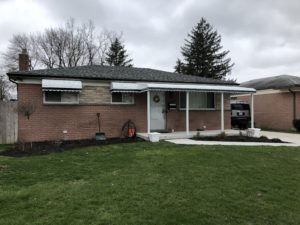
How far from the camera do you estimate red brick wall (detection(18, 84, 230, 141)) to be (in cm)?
1264

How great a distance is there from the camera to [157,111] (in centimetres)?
1505

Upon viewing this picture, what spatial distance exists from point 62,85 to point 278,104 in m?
15.9

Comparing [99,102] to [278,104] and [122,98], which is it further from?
[278,104]

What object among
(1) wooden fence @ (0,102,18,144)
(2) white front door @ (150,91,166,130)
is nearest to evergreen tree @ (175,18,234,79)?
(2) white front door @ (150,91,166,130)

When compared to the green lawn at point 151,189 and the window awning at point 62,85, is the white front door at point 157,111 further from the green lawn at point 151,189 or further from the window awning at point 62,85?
the green lawn at point 151,189

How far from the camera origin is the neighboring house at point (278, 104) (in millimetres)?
20188

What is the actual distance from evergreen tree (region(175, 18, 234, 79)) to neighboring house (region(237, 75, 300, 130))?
15117mm

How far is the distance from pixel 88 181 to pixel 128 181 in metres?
0.83

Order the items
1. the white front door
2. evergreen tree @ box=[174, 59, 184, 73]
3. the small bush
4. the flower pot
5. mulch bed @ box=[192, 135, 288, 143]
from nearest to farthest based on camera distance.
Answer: mulch bed @ box=[192, 135, 288, 143], the flower pot, the white front door, the small bush, evergreen tree @ box=[174, 59, 184, 73]

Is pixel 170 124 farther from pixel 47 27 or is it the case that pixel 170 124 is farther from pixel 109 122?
pixel 47 27

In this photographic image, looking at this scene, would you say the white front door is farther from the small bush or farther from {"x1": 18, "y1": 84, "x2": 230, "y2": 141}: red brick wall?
the small bush

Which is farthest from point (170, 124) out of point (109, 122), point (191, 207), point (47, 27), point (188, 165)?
point (47, 27)

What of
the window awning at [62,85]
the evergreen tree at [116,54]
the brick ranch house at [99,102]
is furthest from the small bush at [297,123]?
the evergreen tree at [116,54]

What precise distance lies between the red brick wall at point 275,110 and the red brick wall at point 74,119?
375 inches
